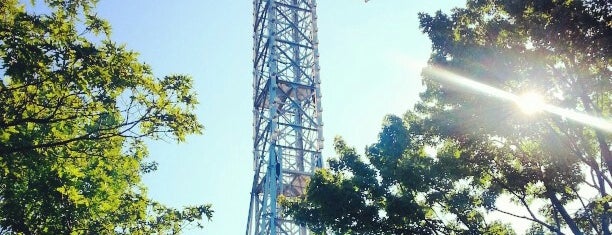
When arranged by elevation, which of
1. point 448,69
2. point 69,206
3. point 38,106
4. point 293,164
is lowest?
point 69,206

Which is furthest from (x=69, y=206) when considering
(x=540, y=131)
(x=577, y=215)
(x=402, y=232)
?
(x=577, y=215)

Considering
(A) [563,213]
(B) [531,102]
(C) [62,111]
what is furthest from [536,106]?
(C) [62,111]

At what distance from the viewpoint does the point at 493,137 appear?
1078cm

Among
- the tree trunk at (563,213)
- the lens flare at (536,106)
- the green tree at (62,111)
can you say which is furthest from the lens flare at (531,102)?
the green tree at (62,111)

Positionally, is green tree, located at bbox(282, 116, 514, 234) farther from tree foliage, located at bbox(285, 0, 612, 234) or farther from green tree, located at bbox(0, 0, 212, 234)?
green tree, located at bbox(0, 0, 212, 234)

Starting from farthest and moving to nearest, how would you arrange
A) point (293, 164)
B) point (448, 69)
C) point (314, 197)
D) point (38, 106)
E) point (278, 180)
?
1. point (293, 164)
2. point (278, 180)
3. point (314, 197)
4. point (448, 69)
5. point (38, 106)

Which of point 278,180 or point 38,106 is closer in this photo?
point 38,106

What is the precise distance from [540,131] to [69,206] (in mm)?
9567

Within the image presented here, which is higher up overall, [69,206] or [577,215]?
[577,215]

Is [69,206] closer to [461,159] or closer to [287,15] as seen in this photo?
[461,159]

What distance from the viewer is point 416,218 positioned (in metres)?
10.7

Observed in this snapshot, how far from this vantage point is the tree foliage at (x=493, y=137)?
9.10 m

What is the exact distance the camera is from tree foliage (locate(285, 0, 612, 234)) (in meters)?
9.10

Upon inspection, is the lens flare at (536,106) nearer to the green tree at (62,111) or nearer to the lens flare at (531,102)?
the lens flare at (531,102)
